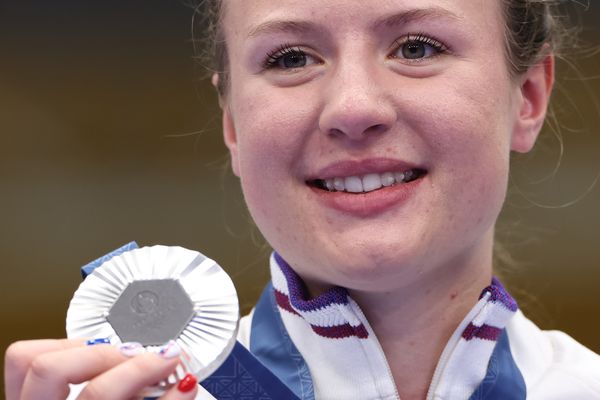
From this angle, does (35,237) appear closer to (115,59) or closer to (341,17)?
(115,59)

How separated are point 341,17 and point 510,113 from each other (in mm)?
288

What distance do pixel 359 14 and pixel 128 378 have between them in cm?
51

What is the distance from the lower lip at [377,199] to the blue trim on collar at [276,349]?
25 centimetres

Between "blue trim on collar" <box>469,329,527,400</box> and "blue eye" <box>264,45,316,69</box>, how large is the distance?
1.56 ft

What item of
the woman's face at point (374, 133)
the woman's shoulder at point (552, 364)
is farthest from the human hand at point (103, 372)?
the woman's shoulder at point (552, 364)

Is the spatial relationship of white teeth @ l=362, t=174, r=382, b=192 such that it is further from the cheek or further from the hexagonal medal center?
the hexagonal medal center

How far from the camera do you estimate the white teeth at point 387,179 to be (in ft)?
3.54

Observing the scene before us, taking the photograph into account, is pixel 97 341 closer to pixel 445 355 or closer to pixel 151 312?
pixel 151 312

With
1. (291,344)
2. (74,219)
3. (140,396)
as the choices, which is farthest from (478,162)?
(74,219)

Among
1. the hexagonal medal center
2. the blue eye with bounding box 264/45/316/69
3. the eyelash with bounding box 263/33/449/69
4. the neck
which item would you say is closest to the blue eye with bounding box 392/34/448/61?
the eyelash with bounding box 263/33/449/69

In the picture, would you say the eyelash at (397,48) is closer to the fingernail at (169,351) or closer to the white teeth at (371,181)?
the white teeth at (371,181)

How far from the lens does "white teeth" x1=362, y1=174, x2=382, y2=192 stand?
1079 millimetres

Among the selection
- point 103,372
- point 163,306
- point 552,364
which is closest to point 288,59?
point 163,306

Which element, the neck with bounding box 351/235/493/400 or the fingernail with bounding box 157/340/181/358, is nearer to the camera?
the fingernail with bounding box 157/340/181/358
